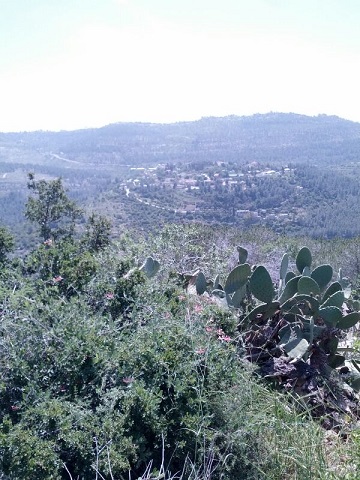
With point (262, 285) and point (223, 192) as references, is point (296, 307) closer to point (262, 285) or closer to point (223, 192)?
point (262, 285)

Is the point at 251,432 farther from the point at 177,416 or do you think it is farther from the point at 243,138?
the point at 243,138

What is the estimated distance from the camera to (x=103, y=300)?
324 cm

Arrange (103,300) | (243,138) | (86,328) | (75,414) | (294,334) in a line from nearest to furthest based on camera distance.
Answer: (75,414)
(86,328)
(103,300)
(294,334)
(243,138)

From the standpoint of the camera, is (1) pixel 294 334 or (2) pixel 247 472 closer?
(2) pixel 247 472

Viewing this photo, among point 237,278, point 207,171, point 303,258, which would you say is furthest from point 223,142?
point 237,278

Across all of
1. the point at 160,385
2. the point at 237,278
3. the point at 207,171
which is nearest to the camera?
the point at 160,385

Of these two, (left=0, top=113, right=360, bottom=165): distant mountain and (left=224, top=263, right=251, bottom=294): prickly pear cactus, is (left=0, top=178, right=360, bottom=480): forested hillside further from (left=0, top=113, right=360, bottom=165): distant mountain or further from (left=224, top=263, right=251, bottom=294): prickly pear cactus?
(left=0, top=113, right=360, bottom=165): distant mountain

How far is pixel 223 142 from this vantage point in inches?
5531

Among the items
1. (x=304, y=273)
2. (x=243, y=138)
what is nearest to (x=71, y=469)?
(x=304, y=273)

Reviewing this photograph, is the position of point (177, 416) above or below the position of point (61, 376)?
below

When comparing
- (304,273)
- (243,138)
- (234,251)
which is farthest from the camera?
(243,138)

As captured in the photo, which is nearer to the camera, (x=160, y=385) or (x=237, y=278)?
(x=160, y=385)

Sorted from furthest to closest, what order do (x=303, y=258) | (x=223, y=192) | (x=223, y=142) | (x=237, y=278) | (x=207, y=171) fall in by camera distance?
(x=223, y=142)
(x=207, y=171)
(x=223, y=192)
(x=303, y=258)
(x=237, y=278)

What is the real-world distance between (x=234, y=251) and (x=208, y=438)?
178 inches
